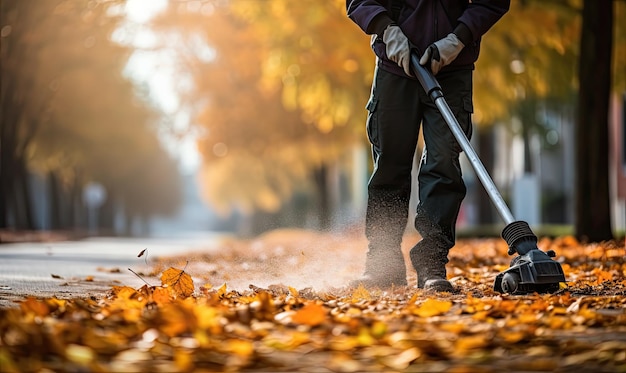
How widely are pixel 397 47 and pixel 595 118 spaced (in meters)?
7.61

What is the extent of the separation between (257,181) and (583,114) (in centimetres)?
2724

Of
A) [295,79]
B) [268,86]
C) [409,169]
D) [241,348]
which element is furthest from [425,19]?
[268,86]

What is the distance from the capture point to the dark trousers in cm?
580

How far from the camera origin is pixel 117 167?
44.5 metres

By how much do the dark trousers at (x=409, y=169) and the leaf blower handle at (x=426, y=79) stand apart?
0.58ft

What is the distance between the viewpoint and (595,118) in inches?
504

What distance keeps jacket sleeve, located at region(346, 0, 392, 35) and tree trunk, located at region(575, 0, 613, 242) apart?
7.38m

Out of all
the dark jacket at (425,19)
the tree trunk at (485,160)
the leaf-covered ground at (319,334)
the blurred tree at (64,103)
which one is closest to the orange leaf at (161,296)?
the leaf-covered ground at (319,334)

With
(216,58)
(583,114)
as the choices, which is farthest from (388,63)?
(216,58)

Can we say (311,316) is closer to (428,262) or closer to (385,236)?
(428,262)

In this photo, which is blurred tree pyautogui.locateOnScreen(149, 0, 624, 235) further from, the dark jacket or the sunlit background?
the dark jacket

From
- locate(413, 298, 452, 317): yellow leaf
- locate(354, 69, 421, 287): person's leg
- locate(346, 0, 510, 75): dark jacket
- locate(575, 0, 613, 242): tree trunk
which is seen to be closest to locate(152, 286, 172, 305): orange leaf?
locate(413, 298, 452, 317): yellow leaf

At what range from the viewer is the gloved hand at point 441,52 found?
18.5ft

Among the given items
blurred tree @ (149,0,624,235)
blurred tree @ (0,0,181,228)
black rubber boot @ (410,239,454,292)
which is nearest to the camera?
black rubber boot @ (410,239,454,292)
